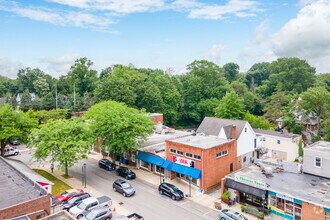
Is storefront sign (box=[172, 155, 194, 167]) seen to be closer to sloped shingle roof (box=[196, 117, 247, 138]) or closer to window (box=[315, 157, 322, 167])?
sloped shingle roof (box=[196, 117, 247, 138])

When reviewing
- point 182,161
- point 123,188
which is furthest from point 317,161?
point 123,188

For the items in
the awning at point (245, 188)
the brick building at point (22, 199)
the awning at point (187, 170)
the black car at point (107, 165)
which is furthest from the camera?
the black car at point (107, 165)

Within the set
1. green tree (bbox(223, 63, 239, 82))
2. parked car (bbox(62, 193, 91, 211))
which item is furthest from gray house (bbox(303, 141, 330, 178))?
green tree (bbox(223, 63, 239, 82))

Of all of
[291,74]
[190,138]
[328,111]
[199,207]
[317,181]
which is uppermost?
[291,74]

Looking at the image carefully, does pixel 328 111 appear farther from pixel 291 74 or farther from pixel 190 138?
pixel 291 74

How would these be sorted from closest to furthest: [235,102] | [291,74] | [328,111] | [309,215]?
[309,215], [328,111], [235,102], [291,74]

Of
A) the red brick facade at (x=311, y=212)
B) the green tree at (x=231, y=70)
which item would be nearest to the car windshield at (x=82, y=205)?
the red brick facade at (x=311, y=212)

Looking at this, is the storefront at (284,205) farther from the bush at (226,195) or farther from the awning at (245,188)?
the bush at (226,195)

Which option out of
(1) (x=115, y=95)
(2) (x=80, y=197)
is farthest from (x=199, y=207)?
(1) (x=115, y=95)
